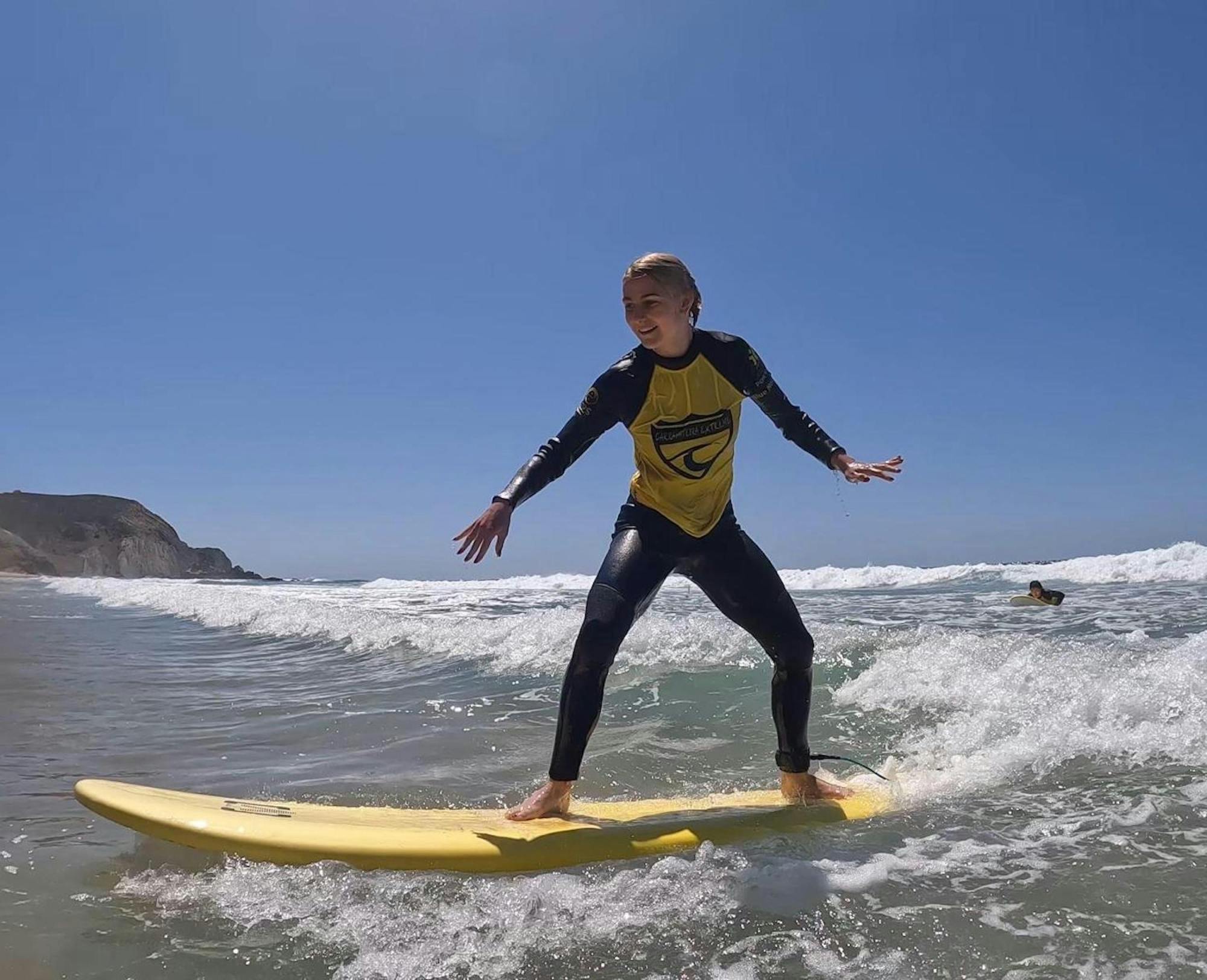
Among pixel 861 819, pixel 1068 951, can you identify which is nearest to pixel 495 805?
pixel 861 819

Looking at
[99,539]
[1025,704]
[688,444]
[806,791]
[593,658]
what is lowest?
[806,791]

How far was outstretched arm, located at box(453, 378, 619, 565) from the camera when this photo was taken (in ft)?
9.12

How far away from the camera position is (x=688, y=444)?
316cm

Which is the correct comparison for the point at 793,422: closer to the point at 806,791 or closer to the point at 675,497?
the point at 675,497

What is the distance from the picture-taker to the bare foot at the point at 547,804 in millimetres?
2896

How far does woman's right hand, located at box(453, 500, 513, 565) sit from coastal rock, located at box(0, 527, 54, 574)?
204 ft

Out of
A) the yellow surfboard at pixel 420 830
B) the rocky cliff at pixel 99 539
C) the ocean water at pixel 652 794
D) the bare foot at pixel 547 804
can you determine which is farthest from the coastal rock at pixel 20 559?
the bare foot at pixel 547 804

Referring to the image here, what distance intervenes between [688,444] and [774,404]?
484mm

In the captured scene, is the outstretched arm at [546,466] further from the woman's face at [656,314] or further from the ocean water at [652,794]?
the ocean water at [652,794]

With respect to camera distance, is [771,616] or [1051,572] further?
[1051,572]

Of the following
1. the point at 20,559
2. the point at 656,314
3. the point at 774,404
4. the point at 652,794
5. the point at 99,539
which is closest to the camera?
the point at 656,314

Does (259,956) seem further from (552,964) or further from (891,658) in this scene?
(891,658)

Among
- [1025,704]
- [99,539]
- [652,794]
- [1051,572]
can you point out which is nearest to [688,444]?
[652,794]

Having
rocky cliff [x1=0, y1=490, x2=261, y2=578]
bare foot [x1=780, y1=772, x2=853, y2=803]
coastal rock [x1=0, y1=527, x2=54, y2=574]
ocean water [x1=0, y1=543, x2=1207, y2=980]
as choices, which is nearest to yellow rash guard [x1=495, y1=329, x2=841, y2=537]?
bare foot [x1=780, y1=772, x2=853, y2=803]
